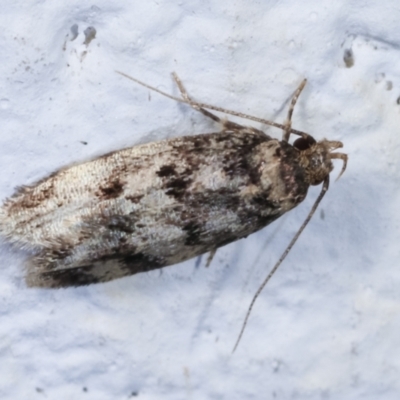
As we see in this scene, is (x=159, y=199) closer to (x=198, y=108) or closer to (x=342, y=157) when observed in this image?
(x=198, y=108)

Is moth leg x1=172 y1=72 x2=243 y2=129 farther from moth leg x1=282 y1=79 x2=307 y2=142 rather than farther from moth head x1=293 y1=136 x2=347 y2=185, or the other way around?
moth head x1=293 y1=136 x2=347 y2=185

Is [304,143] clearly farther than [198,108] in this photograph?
No

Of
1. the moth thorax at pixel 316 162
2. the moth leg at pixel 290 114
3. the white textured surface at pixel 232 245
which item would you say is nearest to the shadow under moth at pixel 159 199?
the moth thorax at pixel 316 162

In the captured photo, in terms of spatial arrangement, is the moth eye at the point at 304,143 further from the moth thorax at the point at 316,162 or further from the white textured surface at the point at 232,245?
the white textured surface at the point at 232,245

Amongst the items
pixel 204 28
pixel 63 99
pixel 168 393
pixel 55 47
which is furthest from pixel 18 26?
pixel 168 393

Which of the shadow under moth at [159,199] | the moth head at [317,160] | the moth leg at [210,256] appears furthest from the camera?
the moth leg at [210,256]

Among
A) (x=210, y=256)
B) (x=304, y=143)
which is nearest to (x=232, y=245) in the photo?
(x=210, y=256)

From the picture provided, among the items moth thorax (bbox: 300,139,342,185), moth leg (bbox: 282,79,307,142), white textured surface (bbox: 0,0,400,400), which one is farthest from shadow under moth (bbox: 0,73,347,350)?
white textured surface (bbox: 0,0,400,400)
